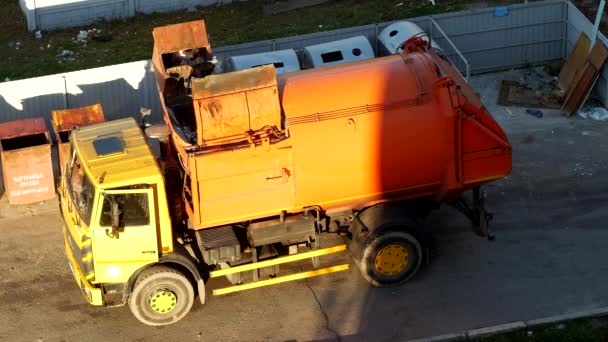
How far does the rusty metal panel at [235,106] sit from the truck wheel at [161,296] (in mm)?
1803

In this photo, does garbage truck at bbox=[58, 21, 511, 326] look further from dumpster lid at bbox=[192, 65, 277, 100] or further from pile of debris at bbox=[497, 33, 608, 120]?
pile of debris at bbox=[497, 33, 608, 120]

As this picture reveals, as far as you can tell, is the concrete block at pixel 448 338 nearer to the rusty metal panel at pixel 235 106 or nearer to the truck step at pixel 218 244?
the truck step at pixel 218 244

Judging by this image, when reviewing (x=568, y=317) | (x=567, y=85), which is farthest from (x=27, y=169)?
(x=567, y=85)

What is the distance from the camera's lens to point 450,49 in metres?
17.0

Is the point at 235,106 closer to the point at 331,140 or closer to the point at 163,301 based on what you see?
the point at 331,140

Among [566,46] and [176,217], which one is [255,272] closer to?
[176,217]

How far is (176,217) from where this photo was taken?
11.1 meters

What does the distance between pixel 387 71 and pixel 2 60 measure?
446 inches

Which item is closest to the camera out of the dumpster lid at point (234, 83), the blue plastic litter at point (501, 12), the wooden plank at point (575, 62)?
the dumpster lid at point (234, 83)

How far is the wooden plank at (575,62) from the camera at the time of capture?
53.0ft

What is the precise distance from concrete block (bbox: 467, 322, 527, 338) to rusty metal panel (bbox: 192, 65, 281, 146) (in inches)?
141

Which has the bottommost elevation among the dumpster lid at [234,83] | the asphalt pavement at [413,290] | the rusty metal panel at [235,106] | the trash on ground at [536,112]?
the asphalt pavement at [413,290]

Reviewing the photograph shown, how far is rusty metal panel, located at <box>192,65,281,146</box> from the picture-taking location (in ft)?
34.6

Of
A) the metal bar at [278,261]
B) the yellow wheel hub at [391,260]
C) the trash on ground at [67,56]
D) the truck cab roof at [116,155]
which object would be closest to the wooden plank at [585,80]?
the yellow wheel hub at [391,260]
